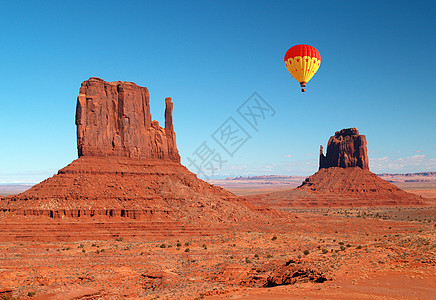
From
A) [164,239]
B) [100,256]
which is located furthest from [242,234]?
[100,256]

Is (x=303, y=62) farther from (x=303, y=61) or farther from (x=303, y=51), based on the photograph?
(x=303, y=51)

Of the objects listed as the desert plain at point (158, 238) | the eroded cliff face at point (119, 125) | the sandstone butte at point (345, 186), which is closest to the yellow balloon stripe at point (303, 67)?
the desert plain at point (158, 238)

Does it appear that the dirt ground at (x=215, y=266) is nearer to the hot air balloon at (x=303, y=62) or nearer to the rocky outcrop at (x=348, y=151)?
the hot air balloon at (x=303, y=62)

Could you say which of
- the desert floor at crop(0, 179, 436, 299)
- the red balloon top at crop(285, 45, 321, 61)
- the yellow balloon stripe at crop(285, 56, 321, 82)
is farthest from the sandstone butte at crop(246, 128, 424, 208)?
the red balloon top at crop(285, 45, 321, 61)

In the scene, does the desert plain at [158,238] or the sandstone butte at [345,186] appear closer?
the desert plain at [158,238]

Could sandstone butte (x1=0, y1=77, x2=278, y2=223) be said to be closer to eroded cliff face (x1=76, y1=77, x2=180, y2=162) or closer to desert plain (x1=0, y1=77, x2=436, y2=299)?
eroded cliff face (x1=76, y1=77, x2=180, y2=162)

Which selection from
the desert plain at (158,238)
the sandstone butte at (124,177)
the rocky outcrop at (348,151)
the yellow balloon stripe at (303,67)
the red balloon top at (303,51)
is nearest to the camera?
the desert plain at (158,238)
